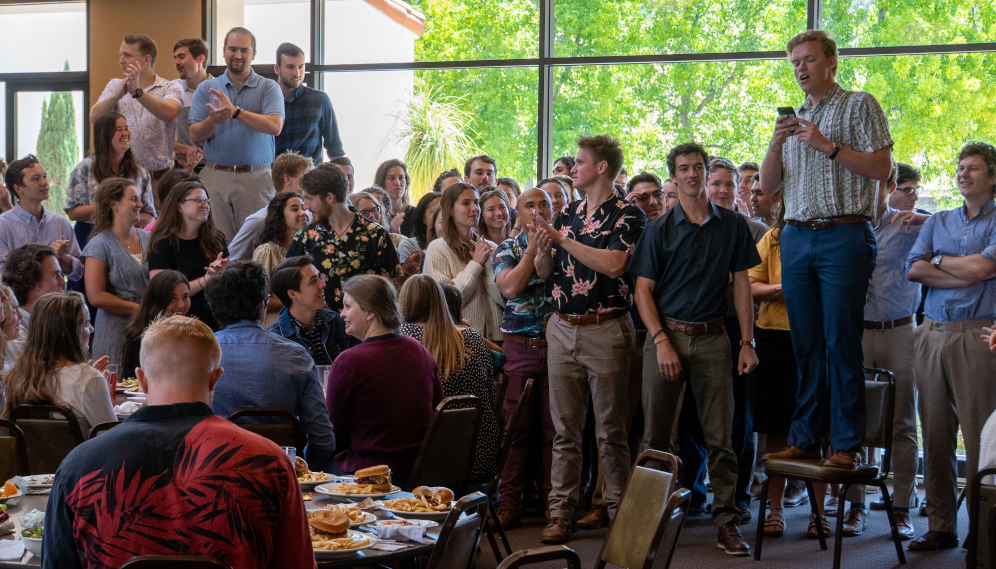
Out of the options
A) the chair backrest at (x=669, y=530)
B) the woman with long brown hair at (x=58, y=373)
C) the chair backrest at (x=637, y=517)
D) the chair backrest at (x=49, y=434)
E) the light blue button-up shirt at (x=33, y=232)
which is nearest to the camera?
the chair backrest at (x=669, y=530)

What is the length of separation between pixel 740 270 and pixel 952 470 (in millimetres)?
1484

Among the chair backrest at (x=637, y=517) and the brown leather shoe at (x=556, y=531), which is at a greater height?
the chair backrest at (x=637, y=517)

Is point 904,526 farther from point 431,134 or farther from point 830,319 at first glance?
point 431,134

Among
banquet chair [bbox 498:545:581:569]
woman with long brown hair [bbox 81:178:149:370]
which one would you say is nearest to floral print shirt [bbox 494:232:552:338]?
woman with long brown hair [bbox 81:178:149:370]

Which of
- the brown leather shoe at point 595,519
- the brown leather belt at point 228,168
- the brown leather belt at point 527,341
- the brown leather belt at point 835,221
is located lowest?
the brown leather shoe at point 595,519

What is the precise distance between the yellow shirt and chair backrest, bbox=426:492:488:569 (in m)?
3.24

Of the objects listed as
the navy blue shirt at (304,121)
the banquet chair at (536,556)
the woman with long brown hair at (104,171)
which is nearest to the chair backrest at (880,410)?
the banquet chair at (536,556)

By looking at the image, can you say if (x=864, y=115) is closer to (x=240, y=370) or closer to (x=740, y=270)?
(x=740, y=270)

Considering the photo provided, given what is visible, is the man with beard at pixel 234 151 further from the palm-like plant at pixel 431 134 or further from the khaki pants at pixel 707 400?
the khaki pants at pixel 707 400

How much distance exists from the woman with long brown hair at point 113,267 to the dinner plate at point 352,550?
3170 millimetres

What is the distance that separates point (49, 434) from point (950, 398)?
410 centimetres

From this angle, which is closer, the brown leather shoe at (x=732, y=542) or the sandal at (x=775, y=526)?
the brown leather shoe at (x=732, y=542)

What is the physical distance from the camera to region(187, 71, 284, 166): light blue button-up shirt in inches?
247

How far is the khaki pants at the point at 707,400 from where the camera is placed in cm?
434
